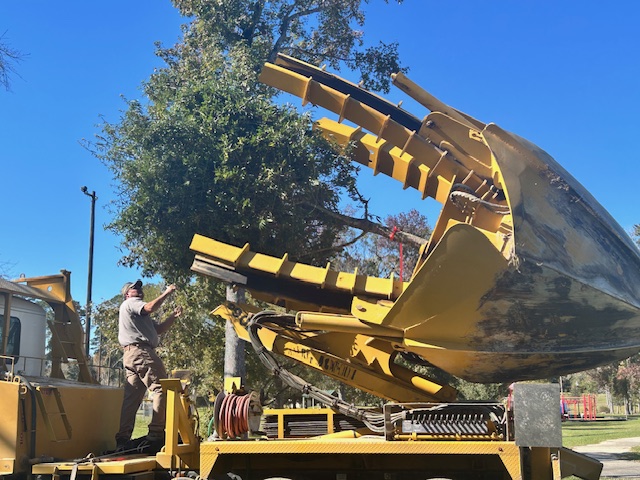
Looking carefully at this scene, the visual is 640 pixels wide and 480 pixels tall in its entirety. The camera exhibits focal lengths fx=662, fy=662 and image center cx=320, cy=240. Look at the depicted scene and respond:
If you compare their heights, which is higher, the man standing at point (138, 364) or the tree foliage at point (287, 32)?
the tree foliage at point (287, 32)

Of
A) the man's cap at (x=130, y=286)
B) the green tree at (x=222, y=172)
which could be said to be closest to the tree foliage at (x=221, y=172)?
A: the green tree at (x=222, y=172)

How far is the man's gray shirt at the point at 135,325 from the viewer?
762 cm

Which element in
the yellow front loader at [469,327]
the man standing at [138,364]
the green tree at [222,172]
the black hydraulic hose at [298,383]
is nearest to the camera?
the yellow front loader at [469,327]

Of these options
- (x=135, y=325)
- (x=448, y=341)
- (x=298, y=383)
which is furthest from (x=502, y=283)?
(x=135, y=325)

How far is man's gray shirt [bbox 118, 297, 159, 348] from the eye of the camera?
25.0ft

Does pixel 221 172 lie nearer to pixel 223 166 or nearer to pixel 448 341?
pixel 223 166

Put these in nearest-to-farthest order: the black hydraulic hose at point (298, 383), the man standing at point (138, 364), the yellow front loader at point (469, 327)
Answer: the yellow front loader at point (469, 327) < the black hydraulic hose at point (298, 383) < the man standing at point (138, 364)

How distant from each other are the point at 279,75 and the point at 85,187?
658 inches

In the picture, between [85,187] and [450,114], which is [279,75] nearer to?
[450,114]

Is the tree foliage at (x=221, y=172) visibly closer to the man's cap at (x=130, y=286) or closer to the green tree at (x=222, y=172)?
the green tree at (x=222, y=172)

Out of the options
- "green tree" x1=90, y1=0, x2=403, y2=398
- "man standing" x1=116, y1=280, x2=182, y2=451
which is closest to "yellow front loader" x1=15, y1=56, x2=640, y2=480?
"man standing" x1=116, y1=280, x2=182, y2=451

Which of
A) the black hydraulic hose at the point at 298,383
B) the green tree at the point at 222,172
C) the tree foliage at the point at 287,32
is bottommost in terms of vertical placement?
the black hydraulic hose at the point at 298,383

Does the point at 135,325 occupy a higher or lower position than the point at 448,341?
higher

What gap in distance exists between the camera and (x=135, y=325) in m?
7.64
